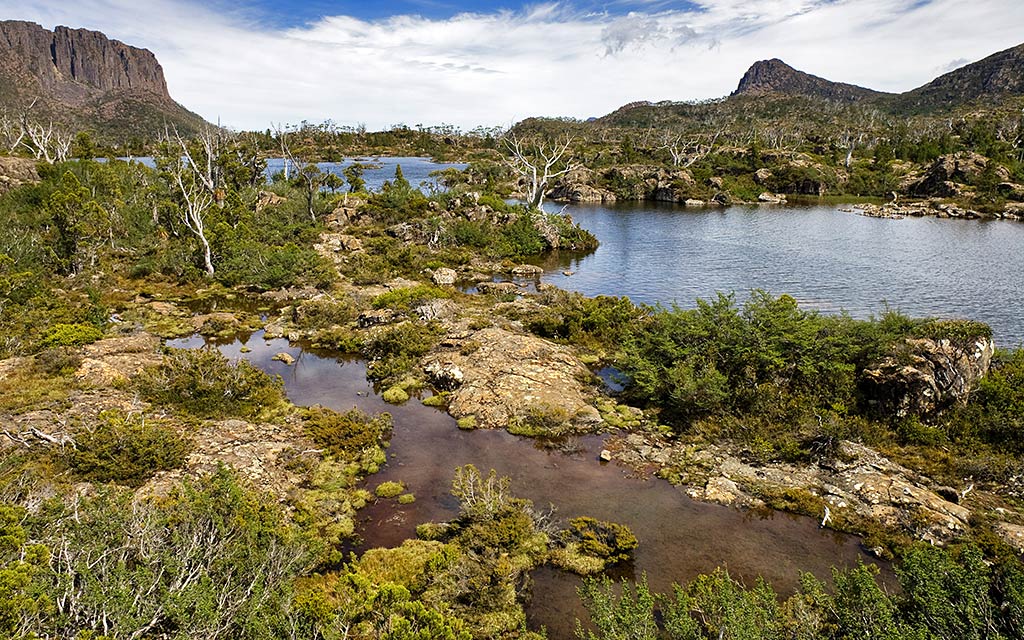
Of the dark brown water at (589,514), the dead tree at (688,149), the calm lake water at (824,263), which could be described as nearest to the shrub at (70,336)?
the dark brown water at (589,514)

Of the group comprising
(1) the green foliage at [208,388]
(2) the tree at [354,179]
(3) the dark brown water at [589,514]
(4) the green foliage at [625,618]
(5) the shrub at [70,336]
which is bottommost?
(3) the dark brown water at [589,514]

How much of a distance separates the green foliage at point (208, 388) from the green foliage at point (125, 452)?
272 cm

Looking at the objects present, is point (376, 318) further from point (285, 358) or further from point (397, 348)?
point (285, 358)

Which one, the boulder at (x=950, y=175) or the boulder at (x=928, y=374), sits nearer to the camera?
the boulder at (x=928, y=374)

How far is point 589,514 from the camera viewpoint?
13.9 m

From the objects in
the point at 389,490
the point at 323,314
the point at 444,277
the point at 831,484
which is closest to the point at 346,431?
the point at 389,490

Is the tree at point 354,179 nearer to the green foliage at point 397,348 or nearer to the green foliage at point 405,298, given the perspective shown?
the green foliage at point 405,298

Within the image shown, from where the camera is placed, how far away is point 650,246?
51.3 metres

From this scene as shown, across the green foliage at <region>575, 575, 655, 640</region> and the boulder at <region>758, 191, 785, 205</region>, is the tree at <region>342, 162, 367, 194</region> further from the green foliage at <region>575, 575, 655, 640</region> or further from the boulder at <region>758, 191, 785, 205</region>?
the green foliage at <region>575, 575, 655, 640</region>

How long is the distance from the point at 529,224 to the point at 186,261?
1103 inches

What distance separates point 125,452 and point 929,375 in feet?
75.0

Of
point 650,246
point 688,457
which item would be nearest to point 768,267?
point 650,246

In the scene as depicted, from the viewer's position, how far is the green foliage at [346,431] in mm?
16578

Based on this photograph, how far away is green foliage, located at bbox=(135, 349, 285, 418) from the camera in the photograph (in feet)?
59.4
